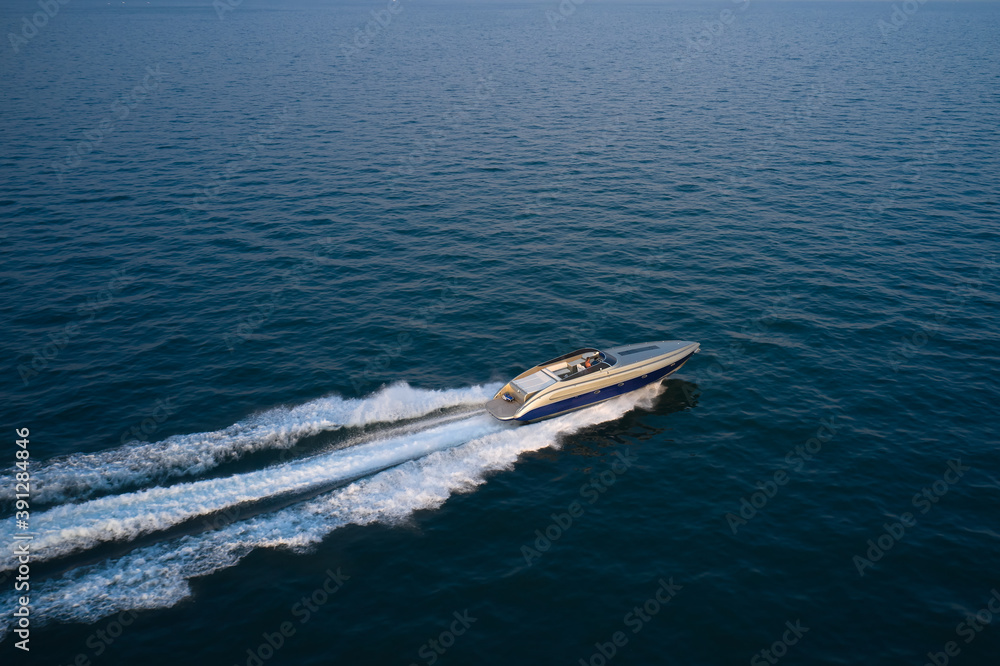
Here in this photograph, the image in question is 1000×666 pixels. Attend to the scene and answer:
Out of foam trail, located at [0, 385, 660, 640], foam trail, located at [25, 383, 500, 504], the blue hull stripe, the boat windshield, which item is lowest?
foam trail, located at [0, 385, 660, 640]

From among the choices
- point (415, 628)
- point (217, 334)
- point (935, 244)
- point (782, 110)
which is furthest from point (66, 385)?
point (782, 110)

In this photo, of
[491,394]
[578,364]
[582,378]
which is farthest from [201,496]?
[578,364]

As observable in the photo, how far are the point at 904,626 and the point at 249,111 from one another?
92.2 metres

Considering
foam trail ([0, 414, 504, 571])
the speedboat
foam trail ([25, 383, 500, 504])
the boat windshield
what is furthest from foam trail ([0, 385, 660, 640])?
foam trail ([25, 383, 500, 504])

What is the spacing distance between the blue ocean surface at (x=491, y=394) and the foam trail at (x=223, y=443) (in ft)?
0.64

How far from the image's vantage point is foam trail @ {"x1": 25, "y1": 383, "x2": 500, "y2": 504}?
29.0 m

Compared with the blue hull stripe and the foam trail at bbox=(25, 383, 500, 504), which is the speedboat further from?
the foam trail at bbox=(25, 383, 500, 504)

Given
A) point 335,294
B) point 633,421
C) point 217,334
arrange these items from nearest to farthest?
1. point 633,421
2. point 217,334
3. point 335,294

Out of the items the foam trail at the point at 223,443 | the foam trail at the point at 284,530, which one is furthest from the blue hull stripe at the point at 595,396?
the foam trail at the point at 223,443

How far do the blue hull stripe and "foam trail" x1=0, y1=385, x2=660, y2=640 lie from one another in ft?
1.84

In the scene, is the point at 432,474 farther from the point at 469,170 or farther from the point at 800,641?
the point at 469,170

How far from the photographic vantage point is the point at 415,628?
2381 centimetres

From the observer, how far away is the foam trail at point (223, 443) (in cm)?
2903

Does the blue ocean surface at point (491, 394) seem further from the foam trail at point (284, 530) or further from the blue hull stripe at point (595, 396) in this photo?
the blue hull stripe at point (595, 396)
